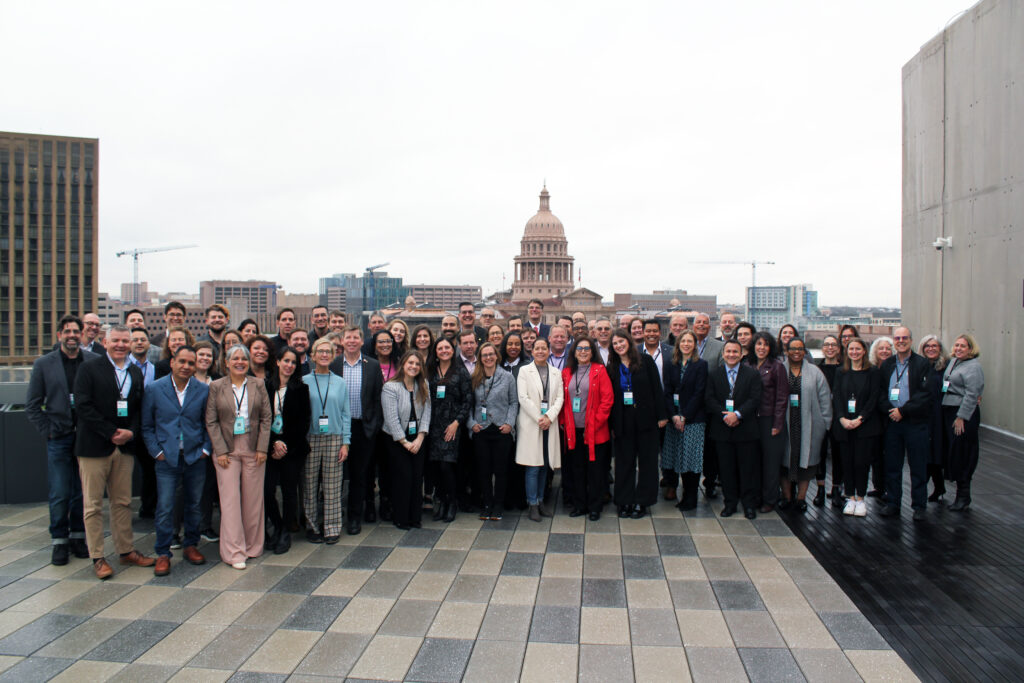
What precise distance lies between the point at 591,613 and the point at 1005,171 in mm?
9628

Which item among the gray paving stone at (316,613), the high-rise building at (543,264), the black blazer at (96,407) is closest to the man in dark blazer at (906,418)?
Answer: the gray paving stone at (316,613)

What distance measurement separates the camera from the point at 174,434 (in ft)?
18.4

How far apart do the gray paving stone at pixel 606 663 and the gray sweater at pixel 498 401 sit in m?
2.83

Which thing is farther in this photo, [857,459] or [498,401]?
[857,459]

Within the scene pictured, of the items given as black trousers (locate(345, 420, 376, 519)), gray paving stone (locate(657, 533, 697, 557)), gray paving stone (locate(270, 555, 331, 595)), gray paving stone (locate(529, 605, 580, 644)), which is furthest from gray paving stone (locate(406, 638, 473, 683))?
black trousers (locate(345, 420, 376, 519))

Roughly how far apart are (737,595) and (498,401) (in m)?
2.81

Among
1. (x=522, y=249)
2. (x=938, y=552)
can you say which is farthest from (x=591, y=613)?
(x=522, y=249)

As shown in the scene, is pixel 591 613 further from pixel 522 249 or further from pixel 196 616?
pixel 522 249

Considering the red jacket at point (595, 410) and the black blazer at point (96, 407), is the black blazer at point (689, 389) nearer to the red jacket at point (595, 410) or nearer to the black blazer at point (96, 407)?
the red jacket at point (595, 410)

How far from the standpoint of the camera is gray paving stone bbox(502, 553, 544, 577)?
5488 mm

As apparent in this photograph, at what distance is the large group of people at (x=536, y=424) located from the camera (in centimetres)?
603

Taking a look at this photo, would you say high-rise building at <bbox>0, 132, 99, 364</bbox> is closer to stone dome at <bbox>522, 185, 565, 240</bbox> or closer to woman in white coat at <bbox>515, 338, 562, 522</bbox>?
stone dome at <bbox>522, 185, 565, 240</bbox>

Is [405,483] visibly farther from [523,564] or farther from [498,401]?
[523,564]

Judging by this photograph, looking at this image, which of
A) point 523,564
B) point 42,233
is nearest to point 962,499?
point 523,564
